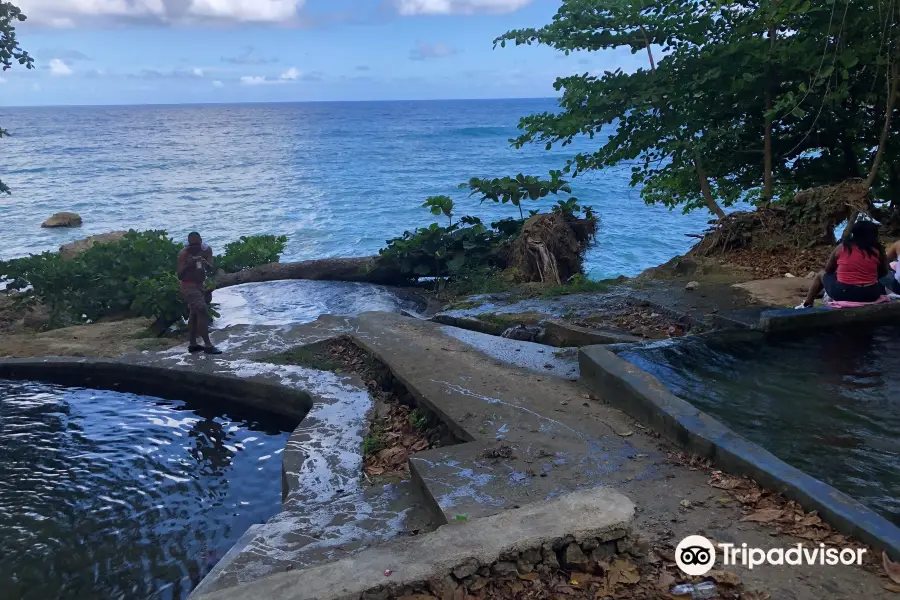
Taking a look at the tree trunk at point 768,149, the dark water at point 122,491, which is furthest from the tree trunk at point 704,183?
the dark water at point 122,491

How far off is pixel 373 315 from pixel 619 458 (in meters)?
5.93

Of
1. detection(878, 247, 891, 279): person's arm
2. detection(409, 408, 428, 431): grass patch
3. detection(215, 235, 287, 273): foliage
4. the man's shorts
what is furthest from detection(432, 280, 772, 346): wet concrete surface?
detection(215, 235, 287, 273): foliage

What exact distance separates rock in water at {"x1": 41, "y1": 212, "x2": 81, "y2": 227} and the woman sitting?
3060cm

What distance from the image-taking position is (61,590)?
5.03m

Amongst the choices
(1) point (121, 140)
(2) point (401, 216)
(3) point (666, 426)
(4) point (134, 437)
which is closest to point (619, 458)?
(3) point (666, 426)

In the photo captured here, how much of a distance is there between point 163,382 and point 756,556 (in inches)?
284

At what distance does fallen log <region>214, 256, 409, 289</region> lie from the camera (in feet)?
50.2

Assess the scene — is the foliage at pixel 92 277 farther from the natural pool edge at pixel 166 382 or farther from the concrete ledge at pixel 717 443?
the concrete ledge at pixel 717 443

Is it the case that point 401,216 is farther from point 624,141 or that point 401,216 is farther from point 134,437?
point 134,437

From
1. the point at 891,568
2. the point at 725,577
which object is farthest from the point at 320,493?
the point at 891,568

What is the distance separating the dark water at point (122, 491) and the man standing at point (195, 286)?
3.93 ft

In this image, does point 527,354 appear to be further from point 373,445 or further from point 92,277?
point 92,277

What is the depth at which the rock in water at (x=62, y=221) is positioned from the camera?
1188 inches

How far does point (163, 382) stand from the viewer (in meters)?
8.80
